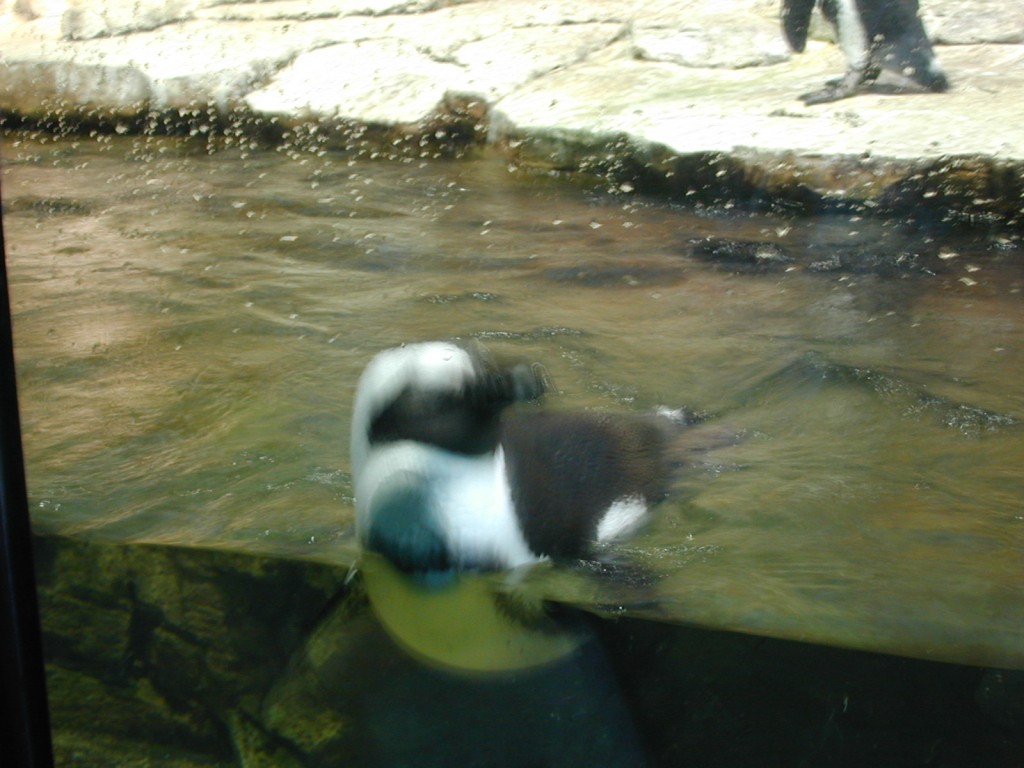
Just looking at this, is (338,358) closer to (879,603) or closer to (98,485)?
(98,485)

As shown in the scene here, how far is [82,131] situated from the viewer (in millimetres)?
3172

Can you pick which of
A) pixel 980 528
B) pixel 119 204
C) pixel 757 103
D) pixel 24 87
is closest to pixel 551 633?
pixel 980 528

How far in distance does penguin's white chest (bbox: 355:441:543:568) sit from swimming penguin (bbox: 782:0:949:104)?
5.01 ft

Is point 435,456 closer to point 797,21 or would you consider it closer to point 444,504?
point 444,504

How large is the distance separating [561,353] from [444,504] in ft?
2.39

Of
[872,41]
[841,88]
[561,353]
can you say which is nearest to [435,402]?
[561,353]

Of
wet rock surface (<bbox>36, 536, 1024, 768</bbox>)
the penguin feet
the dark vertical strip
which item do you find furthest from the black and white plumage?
the penguin feet

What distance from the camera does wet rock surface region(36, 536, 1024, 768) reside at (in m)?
1.12

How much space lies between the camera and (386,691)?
1234 millimetres

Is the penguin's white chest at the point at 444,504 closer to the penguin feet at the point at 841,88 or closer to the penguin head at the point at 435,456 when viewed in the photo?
the penguin head at the point at 435,456

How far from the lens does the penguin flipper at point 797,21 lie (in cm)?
242

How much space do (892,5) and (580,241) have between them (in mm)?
926

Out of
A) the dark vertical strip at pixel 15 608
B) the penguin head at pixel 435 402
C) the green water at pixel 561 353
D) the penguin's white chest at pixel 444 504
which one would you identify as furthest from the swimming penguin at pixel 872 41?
the dark vertical strip at pixel 15 608

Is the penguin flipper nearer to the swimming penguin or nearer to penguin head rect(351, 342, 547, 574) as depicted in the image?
the swimming penguin
